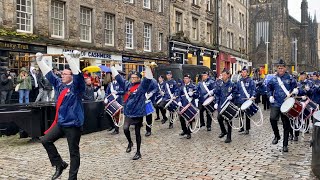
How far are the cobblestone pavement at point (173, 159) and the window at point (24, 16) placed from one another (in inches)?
356

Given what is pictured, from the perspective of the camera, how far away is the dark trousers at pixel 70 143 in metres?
6.12

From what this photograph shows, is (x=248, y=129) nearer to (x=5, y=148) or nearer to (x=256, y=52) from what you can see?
(x=5, y=148)

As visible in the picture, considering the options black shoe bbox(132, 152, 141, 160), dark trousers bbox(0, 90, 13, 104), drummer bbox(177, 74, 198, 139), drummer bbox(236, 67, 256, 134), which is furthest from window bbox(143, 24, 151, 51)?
black shoe bbox(132, 152, 141, 160)

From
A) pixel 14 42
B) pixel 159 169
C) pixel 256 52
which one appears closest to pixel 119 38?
pixel 14 42

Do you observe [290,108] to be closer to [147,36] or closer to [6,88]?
[6,88]

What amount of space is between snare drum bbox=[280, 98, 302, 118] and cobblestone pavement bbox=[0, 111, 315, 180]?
0.87 m

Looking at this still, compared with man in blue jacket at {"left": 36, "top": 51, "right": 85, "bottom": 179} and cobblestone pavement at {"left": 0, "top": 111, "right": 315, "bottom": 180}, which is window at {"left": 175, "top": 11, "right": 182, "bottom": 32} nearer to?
cobblestone pavement at {"left": 0, "top": 111, "right": 315, "bottom": 180}

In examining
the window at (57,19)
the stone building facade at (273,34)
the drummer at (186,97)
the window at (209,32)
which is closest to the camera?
the drummer at (186,97)

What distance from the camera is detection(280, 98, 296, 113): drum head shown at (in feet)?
28.7

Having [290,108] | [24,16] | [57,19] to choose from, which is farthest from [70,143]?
[57,19]

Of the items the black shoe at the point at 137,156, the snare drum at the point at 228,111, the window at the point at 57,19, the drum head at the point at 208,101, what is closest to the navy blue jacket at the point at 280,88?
the snare drum at the point at 228,111

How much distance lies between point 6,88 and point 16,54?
118 inches

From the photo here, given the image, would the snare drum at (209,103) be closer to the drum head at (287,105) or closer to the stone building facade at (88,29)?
the drum head at (287,105)

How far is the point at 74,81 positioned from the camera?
20.1 ft
